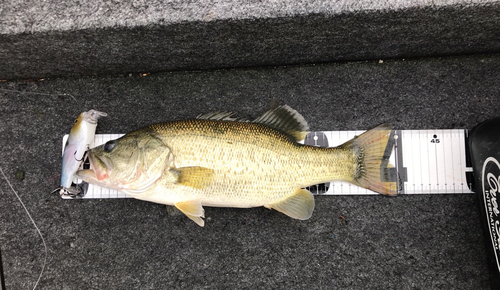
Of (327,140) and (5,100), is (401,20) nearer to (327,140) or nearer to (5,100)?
(327,140)

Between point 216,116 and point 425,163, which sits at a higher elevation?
point 216,116

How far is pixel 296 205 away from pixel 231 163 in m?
0.49

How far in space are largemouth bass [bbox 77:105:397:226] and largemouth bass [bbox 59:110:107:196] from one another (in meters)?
0.29

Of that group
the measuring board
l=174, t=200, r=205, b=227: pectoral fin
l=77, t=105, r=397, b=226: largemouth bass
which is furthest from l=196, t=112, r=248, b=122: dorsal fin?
the measuring board

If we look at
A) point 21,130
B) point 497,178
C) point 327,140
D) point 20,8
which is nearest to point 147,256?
point 21,130

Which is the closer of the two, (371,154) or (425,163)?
(371,154)

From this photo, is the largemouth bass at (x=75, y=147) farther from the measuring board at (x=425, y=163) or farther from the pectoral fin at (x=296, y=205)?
the measuring board at (x=425, y=163)

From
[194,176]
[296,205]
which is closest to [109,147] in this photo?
[194,176]

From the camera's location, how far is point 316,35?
1829mm

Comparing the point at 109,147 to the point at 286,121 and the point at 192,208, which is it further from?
the point at 286,121

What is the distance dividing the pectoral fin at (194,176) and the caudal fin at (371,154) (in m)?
0.88

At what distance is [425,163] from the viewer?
78.7 inches

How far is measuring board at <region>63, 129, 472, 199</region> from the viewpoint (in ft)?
6.53

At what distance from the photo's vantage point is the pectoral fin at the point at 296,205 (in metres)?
1.84
